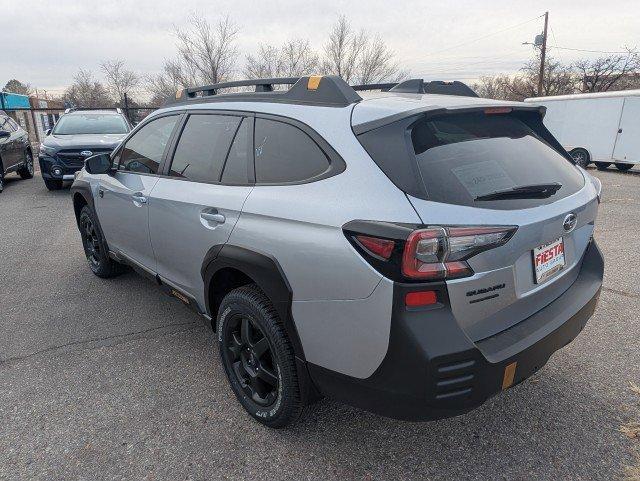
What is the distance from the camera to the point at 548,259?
2.01 m

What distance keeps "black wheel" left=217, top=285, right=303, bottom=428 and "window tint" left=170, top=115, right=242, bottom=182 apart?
2.65ft

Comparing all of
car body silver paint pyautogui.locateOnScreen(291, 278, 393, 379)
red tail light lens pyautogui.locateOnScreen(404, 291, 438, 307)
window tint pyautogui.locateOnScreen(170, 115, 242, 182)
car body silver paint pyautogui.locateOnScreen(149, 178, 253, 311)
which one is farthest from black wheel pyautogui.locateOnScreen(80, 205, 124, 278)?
red tail light lens pyautogui.locateOnScreen(404, 291, 438, 307)

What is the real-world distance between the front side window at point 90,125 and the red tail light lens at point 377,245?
9720 millimetres

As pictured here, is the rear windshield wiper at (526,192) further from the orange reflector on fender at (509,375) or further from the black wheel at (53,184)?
the black wheel at (53,184)

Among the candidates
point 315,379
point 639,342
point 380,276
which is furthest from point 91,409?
point 639,342

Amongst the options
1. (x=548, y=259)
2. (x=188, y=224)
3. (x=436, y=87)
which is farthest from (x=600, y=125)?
(x=188, y=224)

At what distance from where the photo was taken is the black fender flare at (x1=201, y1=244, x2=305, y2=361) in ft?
6.56

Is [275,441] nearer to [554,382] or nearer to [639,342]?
[554,382]

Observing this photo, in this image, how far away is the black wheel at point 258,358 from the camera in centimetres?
212

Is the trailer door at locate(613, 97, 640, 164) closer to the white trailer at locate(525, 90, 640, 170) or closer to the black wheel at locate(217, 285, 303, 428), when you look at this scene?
the white trailer at locate(525, 90, 640, 170)

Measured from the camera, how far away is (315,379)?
2.00 meters

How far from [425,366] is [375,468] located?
819 mm

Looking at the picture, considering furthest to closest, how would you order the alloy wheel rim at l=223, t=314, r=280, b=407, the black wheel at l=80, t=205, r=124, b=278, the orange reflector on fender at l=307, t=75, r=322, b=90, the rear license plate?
the black wheel at l=80, t=205, r=124, b=278 < the alloy wheel rim at l=223, t=314, r=280, b=407 < the orange reflector on fender at l=307, t=75, r=322, b=90 < the rear license plate

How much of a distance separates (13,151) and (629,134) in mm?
17445
